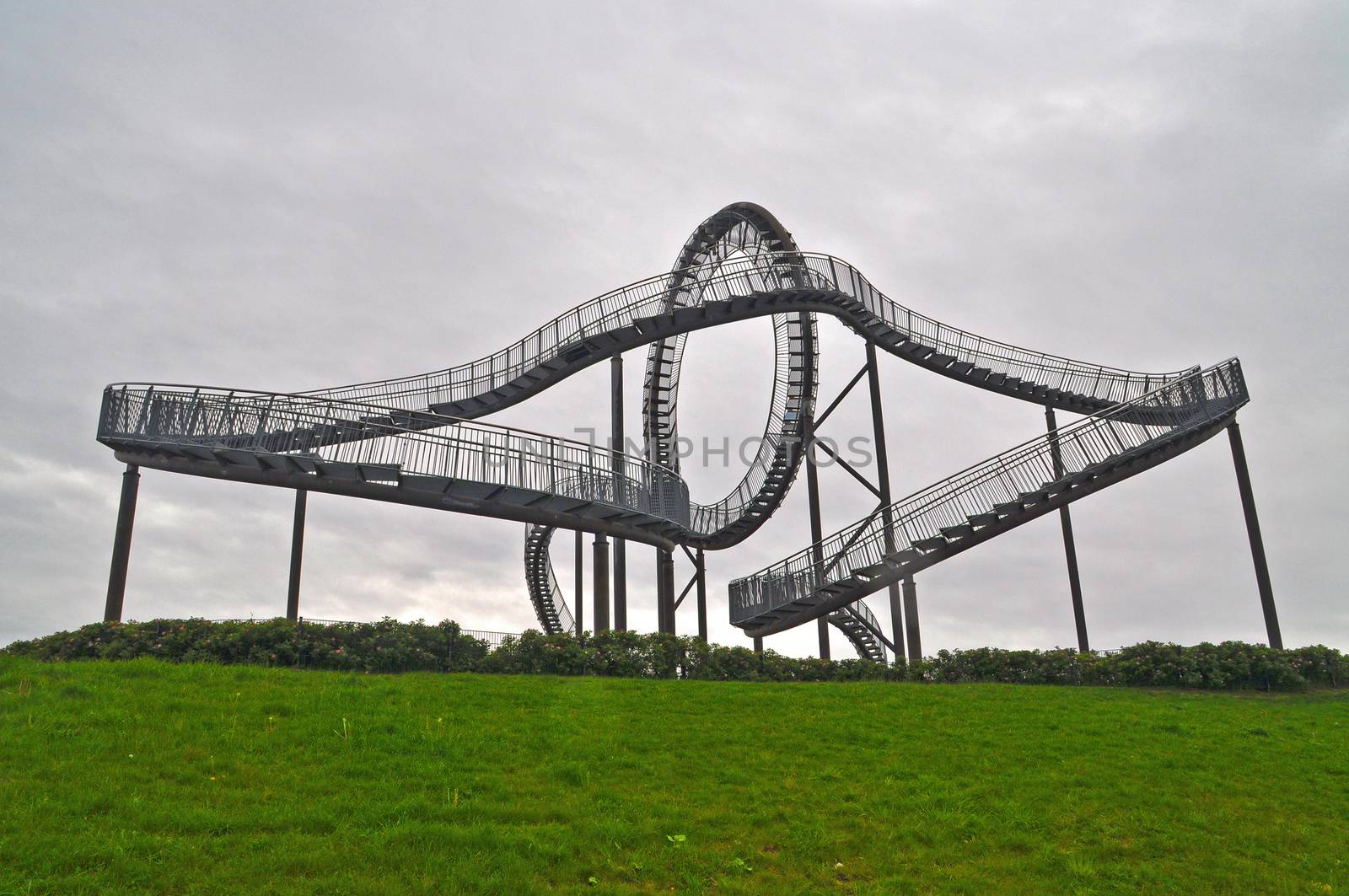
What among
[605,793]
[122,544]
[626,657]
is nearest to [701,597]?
[626,657]

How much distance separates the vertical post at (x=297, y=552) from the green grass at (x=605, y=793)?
771 centimetres

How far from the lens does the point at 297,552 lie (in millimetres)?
21859

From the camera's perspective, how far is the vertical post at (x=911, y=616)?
22.6 m

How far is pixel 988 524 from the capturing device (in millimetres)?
21219

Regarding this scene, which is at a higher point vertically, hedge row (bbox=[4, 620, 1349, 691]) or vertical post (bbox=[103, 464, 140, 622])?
vertical post (bbox=[103, 464, 140, 622])

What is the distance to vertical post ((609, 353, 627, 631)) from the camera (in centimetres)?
2319

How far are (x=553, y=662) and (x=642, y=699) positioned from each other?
332 centimetres

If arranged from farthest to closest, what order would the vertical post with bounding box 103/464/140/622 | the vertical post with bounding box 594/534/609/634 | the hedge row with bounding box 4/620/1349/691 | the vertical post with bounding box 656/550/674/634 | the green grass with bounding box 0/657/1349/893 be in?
1. the vertical post with bounding box 656/550/674/634
2. the vertical post with bounding box 594/534/609/634
3. the vertical post with bounding box 103/464/140/622
4. the hedge row with bounding box 4/620/1349/691
5. the green grass with bounding box 0/657/1349/893

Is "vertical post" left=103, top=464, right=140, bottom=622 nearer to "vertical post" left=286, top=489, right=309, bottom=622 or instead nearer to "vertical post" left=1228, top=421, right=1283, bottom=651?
"vertical post" left=286, top=489, right=309, bottom=622

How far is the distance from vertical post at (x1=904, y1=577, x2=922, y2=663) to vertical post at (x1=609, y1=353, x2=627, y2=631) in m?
6.49

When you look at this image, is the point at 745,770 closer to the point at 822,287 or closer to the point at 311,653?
the point at 311,653

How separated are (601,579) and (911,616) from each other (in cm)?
719

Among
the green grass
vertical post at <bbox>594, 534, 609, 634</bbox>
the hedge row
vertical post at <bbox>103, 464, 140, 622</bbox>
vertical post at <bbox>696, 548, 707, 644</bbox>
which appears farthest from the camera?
vertical post at <bbox>696, 548, 707, 644</bbox>

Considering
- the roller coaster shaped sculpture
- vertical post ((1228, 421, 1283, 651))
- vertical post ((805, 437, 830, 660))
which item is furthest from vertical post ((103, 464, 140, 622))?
vertical post ((1228, 421, 1283, 651))
